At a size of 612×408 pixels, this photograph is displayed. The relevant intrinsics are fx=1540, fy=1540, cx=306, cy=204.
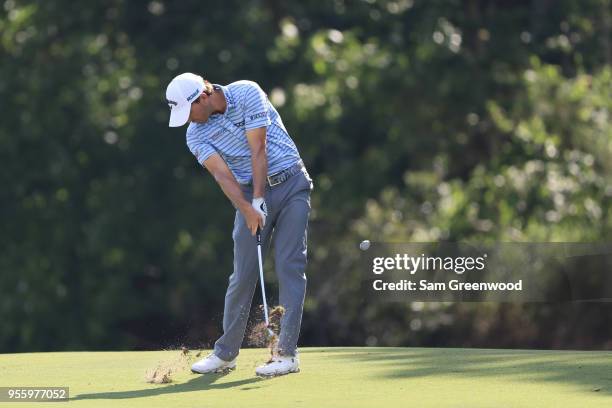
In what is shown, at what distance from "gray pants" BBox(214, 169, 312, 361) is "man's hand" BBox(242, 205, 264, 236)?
17 centimetres

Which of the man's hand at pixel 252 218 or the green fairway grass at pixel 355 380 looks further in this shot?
the man's hand at pixel 252 218

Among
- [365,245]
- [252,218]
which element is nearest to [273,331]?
[252,218]

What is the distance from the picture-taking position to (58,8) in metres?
23.1

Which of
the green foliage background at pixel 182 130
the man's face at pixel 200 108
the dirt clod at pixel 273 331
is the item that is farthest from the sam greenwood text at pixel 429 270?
the man's face at pixel 200 108

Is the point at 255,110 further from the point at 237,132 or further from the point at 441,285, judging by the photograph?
the point at 441,285

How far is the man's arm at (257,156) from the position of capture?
8.93m

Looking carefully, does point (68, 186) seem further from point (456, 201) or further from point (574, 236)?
point (574, 236)

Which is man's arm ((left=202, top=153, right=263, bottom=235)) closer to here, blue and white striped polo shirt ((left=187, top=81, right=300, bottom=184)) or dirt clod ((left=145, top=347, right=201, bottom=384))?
blue and white striped polo shirt ((left=187, top=81, right=300, bottom=184))

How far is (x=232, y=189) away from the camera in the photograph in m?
8.89

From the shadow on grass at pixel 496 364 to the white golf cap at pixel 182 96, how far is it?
2.01m

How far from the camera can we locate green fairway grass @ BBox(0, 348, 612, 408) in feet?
26.7

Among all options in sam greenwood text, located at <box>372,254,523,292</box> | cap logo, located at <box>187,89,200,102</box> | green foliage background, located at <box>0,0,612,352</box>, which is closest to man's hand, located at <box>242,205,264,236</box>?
cap logo, located at <box>187,89,200,102</box>

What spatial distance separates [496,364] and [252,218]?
2006mm

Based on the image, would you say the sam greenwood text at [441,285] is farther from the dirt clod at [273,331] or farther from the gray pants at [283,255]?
the gray pants at [283,255]
